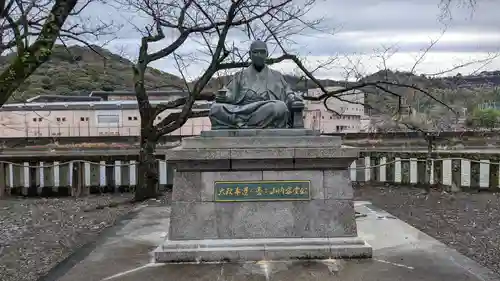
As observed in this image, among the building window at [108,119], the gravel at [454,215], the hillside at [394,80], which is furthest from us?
the building window at [108,119]

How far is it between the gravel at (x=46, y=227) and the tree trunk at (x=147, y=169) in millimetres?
448

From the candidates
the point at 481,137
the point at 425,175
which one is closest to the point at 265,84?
the point at 425,175

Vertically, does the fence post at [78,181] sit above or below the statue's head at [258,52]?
below

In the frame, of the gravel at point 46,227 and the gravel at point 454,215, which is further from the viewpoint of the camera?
the gravel at point 454,215

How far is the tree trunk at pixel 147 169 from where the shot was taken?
32.1 feet

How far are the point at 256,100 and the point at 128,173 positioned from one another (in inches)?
286

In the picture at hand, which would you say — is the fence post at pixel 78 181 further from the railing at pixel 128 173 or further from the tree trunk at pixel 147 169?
the tree trunk at pixel 147 169

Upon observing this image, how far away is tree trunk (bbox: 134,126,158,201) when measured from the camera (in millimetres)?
9781

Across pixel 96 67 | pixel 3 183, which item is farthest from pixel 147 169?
pixel 96 67

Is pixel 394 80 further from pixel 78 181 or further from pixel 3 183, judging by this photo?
pixel 3 183

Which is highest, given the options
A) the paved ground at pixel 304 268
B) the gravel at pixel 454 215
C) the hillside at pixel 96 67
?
the hillside at pixel 96 67

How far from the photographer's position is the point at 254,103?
5.48m

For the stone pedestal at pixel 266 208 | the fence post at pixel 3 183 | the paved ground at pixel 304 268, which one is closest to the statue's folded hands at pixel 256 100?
→ the stone pedestal at pixel 266 208

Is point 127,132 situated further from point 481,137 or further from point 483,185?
point 483,185
